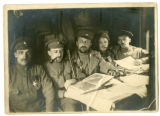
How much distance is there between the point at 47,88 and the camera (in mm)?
855

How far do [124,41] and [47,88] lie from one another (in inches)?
17.2

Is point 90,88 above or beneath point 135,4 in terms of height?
beneath

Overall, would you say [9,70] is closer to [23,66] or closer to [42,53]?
[23,66]

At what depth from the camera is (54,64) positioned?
857mm

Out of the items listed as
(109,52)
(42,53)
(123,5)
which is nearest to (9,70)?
(42,53)

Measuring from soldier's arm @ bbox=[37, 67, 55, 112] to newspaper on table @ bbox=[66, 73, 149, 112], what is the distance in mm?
81

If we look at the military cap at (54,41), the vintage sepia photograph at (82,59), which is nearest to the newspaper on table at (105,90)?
the vintage sepia photograph at (82,59)

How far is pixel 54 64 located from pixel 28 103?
0.75 ft

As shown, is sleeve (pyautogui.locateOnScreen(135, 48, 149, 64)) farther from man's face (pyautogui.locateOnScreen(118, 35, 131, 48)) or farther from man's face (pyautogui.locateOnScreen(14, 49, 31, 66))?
man's face (pyautogui.locateOnScreen(14, 49, 31, 66))

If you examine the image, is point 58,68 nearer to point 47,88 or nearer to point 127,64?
point 47,88

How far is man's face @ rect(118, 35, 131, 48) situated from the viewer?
2.81 ft

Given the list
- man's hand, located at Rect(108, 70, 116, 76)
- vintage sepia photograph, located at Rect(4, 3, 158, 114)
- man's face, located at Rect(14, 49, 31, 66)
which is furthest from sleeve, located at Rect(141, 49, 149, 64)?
man's face, located at Rect(14, 49, 31, 66)

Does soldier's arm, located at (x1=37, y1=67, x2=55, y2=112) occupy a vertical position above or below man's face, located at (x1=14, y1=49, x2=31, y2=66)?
below

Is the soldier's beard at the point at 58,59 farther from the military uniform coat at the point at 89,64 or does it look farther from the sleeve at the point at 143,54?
the sleeve at the point at 143,54
